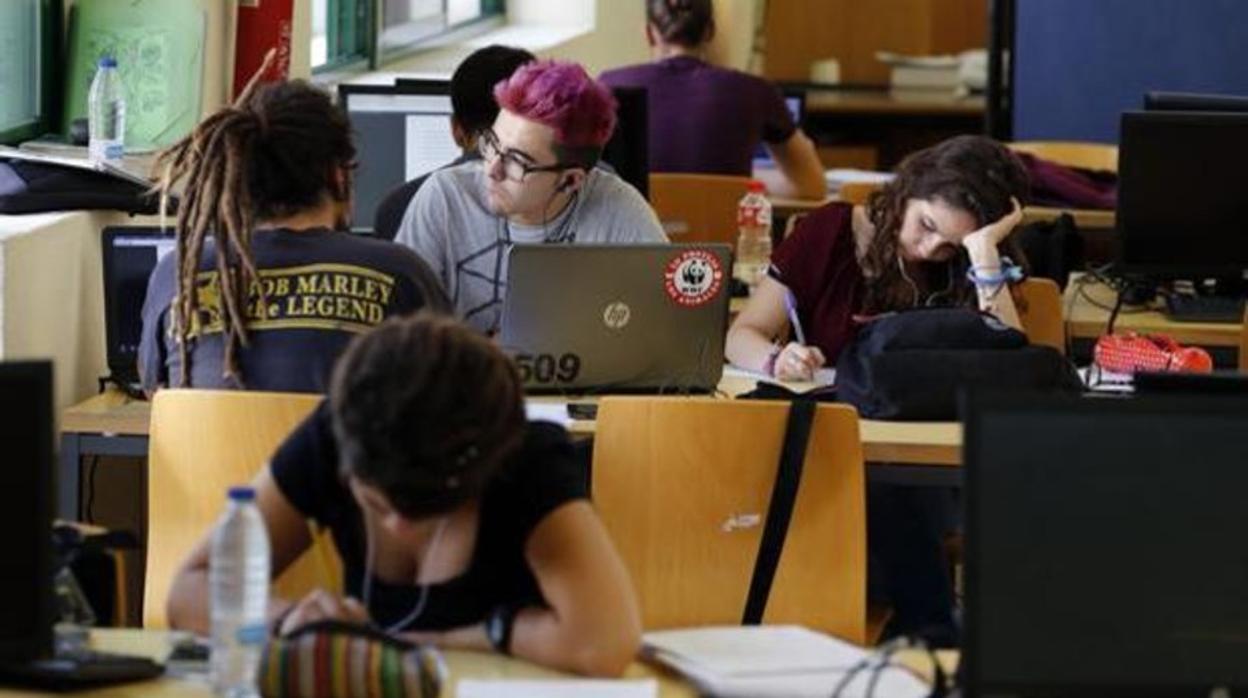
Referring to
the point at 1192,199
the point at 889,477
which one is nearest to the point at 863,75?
the point at 1192,199

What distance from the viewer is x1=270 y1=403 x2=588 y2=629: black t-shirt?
3.25 metres

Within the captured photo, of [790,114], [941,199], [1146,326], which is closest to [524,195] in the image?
[941,199]

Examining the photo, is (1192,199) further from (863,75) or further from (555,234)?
(863,75)

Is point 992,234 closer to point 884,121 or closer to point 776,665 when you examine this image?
point 776,665

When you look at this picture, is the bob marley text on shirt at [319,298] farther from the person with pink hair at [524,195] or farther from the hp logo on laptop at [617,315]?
the person with pink hair at [524,195]

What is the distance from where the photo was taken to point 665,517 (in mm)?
4133

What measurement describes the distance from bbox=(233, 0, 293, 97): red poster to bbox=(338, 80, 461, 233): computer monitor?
19 centimetres

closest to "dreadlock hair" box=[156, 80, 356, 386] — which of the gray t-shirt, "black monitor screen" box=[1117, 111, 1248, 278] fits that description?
the gray t-shirt

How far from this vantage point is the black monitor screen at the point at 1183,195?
20.9 ft

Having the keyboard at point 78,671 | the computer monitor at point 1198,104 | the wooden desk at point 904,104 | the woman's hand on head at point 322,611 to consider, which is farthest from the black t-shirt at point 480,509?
the wooden desk at point 904,104

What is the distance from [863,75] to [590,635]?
9.15 m

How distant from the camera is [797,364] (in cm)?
523

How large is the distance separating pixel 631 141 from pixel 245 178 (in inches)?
99.9

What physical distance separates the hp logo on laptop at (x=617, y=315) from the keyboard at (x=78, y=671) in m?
1.65
